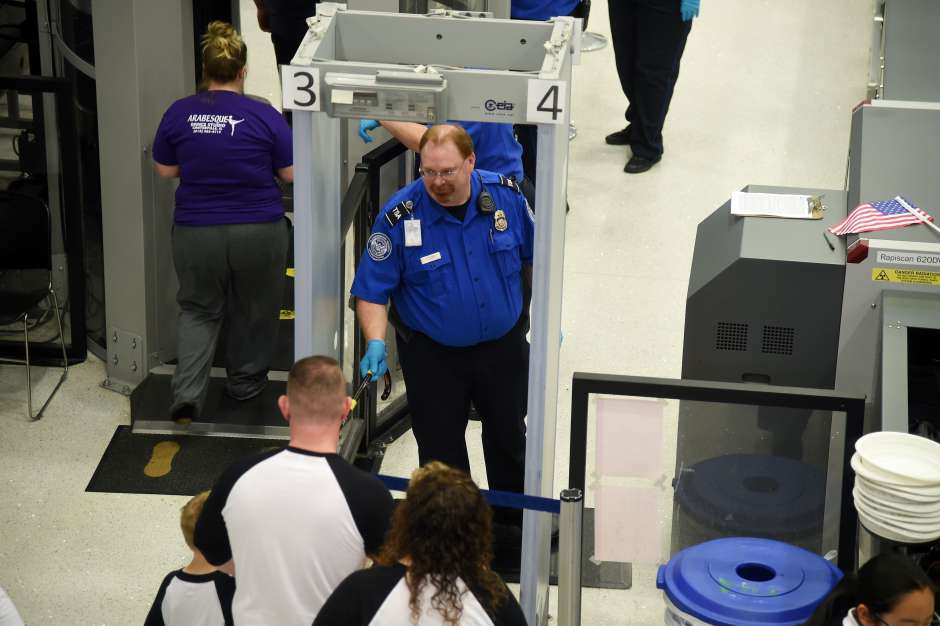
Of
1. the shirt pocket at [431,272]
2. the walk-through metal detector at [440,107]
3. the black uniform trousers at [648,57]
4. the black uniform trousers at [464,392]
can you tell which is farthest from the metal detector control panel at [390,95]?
the black uniform trousers at [648,57]

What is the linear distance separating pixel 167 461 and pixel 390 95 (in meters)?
2.70

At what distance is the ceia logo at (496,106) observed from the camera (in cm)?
362

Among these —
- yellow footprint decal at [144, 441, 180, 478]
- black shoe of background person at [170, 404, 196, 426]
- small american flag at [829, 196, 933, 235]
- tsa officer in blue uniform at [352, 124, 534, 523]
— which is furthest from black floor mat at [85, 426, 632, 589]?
small american flag at [829, 196, 933, 235]

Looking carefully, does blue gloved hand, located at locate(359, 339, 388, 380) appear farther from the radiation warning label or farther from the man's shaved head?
the radiation warning label

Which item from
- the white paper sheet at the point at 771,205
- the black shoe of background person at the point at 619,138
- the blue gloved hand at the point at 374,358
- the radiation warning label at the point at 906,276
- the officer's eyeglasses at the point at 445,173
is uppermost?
the officer's eyeglasses at the point at 445,173

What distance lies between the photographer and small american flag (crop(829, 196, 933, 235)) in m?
4.64

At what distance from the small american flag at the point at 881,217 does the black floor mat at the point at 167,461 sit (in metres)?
2.44

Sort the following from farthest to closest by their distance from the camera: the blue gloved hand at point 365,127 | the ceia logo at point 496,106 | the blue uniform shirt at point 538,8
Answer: the blue uniform shirt at point 538,8
the blue gloved hand at point 365,127
the ceia logo at point 496,106

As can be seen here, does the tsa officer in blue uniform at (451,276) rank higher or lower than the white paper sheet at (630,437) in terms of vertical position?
higher

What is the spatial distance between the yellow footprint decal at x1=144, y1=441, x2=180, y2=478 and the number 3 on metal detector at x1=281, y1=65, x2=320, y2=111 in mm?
2488

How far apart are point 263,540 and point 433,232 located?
144 cm

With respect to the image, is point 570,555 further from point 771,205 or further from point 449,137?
point 771,205

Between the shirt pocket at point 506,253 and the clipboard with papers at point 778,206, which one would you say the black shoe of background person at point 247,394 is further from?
the clipboard with papers at point 778,206

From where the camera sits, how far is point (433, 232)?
4.40m
